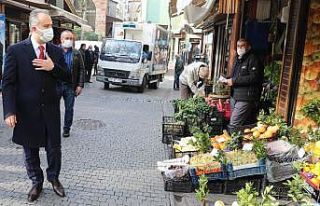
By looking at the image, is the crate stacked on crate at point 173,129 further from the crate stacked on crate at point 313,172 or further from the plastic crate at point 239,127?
the crate stacked on crate at point 313,172

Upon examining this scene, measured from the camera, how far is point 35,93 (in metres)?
4.36

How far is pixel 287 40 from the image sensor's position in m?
6.63

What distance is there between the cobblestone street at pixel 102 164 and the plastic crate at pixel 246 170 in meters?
0.86

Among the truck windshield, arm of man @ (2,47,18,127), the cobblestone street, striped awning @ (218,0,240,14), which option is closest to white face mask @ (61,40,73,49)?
the cobblestone street

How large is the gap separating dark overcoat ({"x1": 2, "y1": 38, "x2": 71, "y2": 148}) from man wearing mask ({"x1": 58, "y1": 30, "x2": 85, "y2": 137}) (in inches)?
106

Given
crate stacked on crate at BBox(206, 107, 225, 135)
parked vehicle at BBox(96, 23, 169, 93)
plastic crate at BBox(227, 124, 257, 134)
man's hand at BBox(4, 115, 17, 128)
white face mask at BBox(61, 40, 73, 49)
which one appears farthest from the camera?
parked vehicle at BBox(96, 23, 169, 93)

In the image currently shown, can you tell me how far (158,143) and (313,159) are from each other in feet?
12.7

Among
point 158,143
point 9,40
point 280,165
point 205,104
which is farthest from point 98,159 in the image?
point 9,40

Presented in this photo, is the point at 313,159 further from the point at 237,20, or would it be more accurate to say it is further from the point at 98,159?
the point at 237,20

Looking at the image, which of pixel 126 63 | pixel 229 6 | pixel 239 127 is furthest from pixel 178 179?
pixel 126 63

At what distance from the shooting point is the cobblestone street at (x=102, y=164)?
15.9ft

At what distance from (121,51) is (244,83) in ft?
36.2

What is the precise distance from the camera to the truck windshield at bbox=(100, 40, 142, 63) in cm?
Result: 1677

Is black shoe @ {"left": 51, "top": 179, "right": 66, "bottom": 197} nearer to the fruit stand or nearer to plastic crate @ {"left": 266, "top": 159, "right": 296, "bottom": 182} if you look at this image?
the fruit stand
